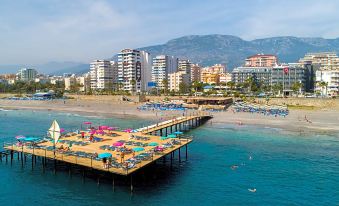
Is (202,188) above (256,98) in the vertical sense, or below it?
below

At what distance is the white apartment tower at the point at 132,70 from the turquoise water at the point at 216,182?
130 meters

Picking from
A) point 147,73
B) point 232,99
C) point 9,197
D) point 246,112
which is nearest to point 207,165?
point 9,197

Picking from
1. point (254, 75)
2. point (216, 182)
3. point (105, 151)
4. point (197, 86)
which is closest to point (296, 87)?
point (254, 75)

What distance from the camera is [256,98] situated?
130 meters

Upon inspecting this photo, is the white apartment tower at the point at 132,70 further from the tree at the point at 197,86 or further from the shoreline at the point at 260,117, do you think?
the shoreline at the point at 260,117

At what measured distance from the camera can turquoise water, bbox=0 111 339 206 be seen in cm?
3295

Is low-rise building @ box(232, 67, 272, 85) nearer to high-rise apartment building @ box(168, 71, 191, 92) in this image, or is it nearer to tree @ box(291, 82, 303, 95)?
high-rise apartment building @ box(168, 71, 191, 92)

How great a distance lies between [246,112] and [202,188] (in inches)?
2737

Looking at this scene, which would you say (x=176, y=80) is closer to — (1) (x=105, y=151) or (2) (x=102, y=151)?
(1) (x=105, y=151)

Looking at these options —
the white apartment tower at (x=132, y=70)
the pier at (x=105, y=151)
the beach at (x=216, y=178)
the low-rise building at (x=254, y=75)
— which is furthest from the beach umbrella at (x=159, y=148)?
the low-rise building at (x=254, y=75)

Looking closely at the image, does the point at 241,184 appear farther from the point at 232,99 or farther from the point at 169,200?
the point at 232,99

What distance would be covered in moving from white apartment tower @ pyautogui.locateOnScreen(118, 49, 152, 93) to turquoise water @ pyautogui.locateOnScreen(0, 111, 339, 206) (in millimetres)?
129937

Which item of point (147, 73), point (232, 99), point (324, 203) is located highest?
point (147, 73)

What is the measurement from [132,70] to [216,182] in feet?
490
